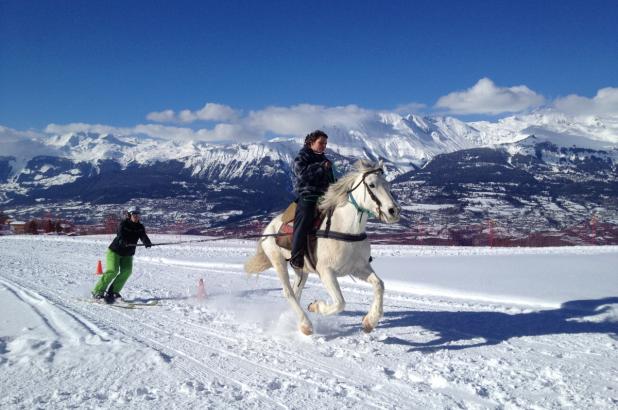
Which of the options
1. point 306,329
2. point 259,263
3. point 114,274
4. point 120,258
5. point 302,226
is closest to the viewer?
point 306,329

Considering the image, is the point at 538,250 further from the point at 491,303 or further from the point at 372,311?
the point at 372,311

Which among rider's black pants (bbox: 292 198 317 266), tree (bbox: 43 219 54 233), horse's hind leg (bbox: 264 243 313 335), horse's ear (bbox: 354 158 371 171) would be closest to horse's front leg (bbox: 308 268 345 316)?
horse's hind leg (bbox: 264 243 313 335)

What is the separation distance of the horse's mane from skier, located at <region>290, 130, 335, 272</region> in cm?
20

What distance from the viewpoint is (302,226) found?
6.52m

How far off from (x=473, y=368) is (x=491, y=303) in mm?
4615

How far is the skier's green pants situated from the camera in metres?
9.32

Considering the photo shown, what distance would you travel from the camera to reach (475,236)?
24312 millimetres

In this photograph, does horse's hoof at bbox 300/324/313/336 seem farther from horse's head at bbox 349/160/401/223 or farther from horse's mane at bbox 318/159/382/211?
horse's head at bbox 349/160/401/223

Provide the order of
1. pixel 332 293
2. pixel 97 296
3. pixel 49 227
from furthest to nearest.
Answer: pixel 49 227
pixel 97 296
pixel 332 293

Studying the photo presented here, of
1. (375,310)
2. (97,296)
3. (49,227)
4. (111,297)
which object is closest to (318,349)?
(375,310)

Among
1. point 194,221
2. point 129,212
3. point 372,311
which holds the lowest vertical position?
point 194,221

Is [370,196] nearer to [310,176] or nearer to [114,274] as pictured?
[310,176]

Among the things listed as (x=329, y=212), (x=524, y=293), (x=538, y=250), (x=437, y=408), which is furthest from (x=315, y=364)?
(x=538, y=250)

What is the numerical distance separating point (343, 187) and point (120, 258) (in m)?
5.97
